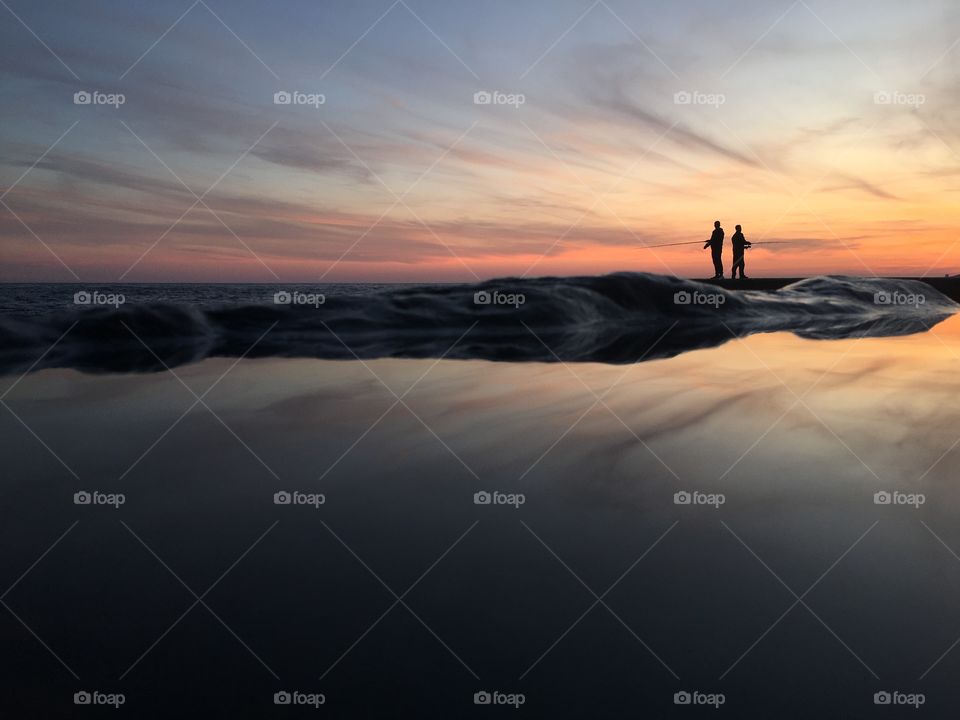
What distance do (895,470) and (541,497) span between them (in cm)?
173

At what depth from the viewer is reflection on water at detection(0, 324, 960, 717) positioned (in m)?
1.66

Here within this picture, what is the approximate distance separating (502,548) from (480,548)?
7 cm

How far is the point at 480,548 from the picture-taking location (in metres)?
2.30

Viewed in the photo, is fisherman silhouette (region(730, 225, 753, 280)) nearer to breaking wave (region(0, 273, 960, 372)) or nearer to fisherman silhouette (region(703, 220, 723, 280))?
fisherman silhouette (region(703, 220, 723, 280))

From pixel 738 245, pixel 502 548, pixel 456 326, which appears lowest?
pixel 502 548

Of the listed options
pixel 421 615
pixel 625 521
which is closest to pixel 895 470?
pixel 625 521

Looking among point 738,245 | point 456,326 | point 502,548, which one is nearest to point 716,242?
point 738,245

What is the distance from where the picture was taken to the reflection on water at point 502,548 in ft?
5.46

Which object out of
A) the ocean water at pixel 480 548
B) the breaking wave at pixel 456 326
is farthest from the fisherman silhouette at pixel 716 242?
the ocean water at pixel 480 548

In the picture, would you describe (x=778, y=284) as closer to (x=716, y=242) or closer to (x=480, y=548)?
(x=716, y=242)

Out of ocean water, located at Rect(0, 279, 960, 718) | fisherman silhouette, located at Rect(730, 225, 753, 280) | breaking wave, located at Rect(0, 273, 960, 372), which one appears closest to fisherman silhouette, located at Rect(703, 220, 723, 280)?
fisherman silhouette, located at Rect(730, 225, 753, 280)

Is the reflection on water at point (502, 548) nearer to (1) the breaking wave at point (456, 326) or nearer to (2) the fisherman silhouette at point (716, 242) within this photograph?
(1) the breaking wave at point (456, 326)

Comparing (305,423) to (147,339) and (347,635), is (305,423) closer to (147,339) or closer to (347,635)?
(347,635)

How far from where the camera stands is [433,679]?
163 centimetres
